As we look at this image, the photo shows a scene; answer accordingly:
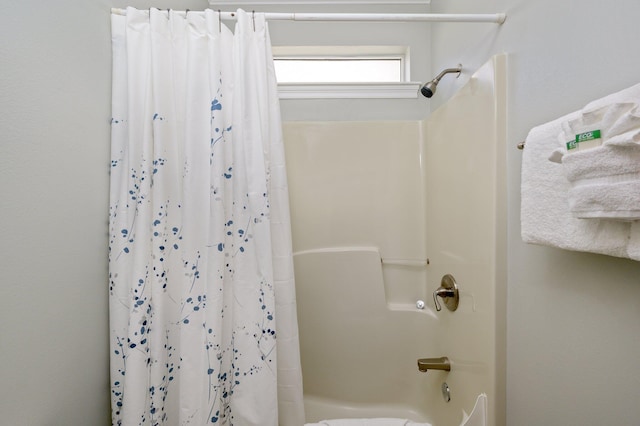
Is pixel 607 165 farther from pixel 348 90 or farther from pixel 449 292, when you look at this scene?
pixel 348 90

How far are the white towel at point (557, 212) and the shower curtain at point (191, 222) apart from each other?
0.74 metres

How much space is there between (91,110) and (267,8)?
54.6 inches

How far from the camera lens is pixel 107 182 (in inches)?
39.8

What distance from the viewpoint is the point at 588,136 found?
512 millimetres

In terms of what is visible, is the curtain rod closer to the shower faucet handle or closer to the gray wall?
the gray wall

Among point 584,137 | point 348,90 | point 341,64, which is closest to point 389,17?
point 584,137

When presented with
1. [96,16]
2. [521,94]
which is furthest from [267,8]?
[521,94]

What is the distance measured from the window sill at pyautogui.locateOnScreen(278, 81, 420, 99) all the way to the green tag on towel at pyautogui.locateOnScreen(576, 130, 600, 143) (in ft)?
4.57

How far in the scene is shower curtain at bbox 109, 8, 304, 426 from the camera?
0.97m

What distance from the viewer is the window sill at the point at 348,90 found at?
5.85 feet

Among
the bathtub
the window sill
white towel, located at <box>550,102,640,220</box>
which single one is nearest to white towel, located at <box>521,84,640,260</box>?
white towel, located at <box>550,102,640,220</box>

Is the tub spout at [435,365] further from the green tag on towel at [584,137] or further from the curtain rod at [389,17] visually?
the curtain rod at [389,17]

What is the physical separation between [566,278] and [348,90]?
4.78ft

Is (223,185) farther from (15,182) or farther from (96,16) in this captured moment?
(96,16)
